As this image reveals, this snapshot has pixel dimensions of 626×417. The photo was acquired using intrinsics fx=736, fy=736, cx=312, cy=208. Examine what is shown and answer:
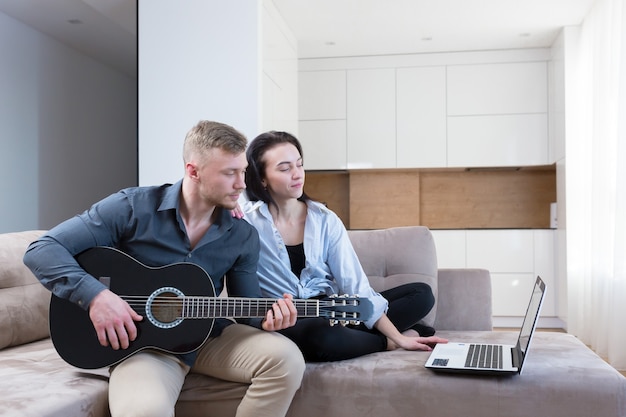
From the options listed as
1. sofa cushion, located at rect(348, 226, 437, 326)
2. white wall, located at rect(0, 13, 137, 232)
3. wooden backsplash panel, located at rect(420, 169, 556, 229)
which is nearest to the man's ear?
sofa cushion, located at rect(348, 226, 437, 326)

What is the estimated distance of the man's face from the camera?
2178 mm

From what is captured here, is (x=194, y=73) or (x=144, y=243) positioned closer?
(x=144, y=243)

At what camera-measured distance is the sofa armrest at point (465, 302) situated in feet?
9.92

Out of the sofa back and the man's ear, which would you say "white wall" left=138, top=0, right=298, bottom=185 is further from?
the man's ear

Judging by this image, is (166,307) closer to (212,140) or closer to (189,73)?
(212,140)

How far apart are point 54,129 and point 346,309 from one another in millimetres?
5065

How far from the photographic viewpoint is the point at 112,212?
2156mm

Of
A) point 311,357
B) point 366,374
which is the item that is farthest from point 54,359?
point 366,374

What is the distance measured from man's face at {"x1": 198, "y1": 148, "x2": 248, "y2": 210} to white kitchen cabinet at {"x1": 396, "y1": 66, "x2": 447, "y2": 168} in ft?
15.7

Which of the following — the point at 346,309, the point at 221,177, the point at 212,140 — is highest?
the point at 212,140

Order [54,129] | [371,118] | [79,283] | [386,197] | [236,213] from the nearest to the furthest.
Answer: [79,283], [236,213], [54,129], [371,118], [386,197]

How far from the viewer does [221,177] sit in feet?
7.14

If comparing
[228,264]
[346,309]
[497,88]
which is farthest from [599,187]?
[228,264]

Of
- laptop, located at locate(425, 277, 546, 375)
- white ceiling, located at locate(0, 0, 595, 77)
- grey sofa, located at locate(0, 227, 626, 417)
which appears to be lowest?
grey sofa, located at locate(0, 227, 626, 417)
